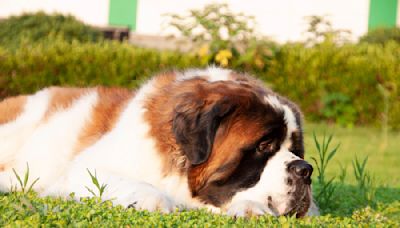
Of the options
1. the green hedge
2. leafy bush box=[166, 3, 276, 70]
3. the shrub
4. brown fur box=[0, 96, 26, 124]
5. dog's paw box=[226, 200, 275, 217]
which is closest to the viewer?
dog's paw box=[226, 200, 275, 217]

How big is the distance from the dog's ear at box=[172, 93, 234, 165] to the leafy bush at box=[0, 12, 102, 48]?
29.6 ft

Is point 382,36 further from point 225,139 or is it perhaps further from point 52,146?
point 225,139

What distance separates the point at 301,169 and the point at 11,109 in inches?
116

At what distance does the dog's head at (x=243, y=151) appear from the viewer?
4.08m

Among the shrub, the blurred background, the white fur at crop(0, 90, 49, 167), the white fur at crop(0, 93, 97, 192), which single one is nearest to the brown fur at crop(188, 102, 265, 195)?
the white fur at crop(0, 93, 97, 192)

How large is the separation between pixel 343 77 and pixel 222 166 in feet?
30.0

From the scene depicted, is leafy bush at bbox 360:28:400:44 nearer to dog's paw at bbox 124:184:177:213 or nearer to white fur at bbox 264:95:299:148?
white fur at bbox 264:95:299:148

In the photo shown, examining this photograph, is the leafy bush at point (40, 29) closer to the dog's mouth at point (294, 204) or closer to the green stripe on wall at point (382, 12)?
the green stripe on wall at point (382, 12)

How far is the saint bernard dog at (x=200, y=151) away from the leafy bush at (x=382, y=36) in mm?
11636

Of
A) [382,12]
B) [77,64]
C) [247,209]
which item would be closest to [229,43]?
[77,64]

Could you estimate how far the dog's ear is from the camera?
13.7 feet

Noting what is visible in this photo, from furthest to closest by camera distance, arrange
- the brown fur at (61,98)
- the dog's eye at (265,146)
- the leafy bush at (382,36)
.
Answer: the leafy bush at (382,36), the brown fur at (61,98), the dog's eye at (265,146)

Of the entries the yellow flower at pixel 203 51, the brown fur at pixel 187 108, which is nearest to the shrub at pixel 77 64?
the yellow flower at pixel 203 51

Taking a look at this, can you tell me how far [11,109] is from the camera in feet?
20.0
